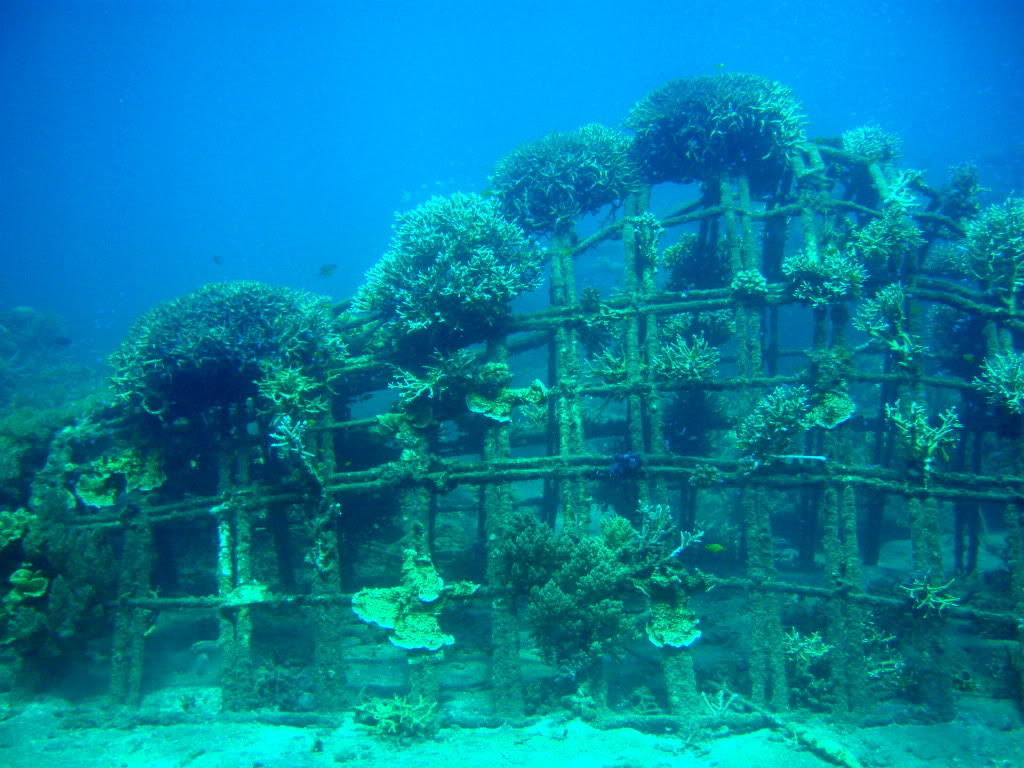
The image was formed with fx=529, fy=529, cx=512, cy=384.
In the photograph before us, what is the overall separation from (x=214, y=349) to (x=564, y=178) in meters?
7.01

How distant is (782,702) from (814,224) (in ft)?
24.7

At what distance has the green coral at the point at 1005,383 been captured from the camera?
6.94 metres

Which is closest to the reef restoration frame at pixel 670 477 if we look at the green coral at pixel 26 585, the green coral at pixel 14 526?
the green coral at pixel 14 526

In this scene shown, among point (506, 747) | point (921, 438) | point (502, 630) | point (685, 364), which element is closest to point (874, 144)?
point (685, 364)

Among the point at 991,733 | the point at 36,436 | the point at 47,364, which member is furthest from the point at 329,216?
the point at 991,733

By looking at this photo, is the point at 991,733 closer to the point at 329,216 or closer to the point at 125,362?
the point at 125,362

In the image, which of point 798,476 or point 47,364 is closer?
point 798,476

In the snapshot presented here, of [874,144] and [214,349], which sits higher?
[874,144]

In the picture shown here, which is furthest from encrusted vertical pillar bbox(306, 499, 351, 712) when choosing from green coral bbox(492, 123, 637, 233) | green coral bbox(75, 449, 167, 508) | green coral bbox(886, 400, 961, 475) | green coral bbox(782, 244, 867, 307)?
green coral bbox(782, 244, 867, 307)

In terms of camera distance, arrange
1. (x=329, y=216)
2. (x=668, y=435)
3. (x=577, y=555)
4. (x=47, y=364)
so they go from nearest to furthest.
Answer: (x=577, y=555), (x=668, y=435), (x=47, y=364), (x=329, y=216)

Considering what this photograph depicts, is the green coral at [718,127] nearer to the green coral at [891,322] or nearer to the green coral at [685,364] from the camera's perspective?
the green coral at [891,322]

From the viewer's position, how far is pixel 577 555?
21.7 ft

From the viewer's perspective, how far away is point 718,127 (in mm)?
9930

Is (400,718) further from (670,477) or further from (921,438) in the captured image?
(921,438)
